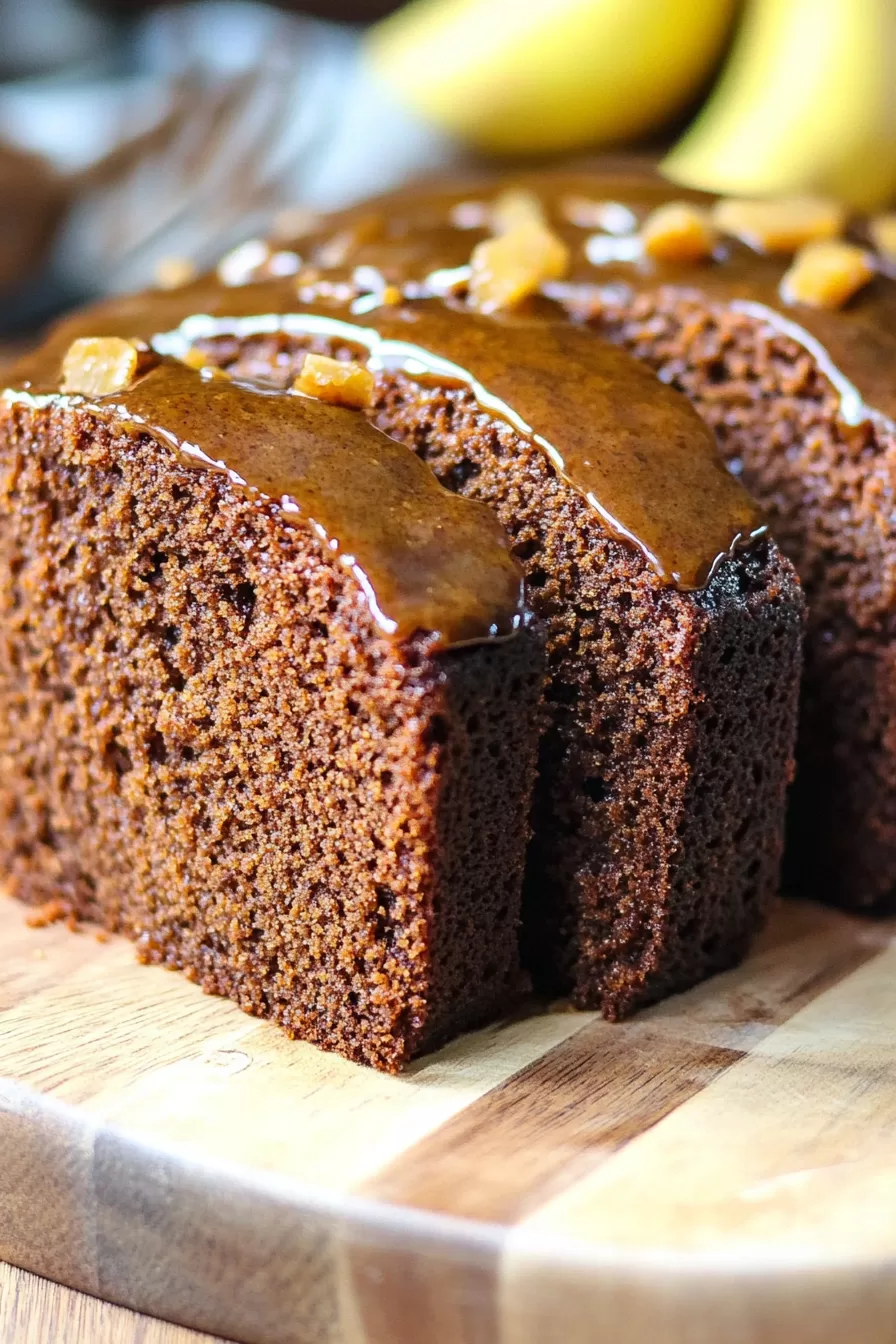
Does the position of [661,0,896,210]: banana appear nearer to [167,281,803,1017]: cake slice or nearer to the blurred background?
the blurred background

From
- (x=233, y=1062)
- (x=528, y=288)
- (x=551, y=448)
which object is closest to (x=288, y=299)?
(x=528, y=288)

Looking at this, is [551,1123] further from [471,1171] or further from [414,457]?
[414,457]

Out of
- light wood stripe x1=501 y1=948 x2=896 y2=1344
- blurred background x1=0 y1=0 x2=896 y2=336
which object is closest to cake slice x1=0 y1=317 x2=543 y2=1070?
light wood stripe x1=501 y1=948 x2=896 y2=1344

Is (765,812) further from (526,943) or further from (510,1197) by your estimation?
(510,1197)

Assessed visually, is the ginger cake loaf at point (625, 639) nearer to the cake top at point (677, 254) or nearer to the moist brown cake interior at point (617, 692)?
the moist brown cake interior at point (617, 692)

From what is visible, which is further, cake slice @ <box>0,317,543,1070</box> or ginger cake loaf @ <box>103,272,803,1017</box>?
ginger cake loaf @ <box>103,272,803,1017</box>

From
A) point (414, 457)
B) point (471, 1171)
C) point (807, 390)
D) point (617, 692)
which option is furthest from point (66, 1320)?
point (807, 390)
